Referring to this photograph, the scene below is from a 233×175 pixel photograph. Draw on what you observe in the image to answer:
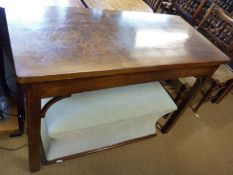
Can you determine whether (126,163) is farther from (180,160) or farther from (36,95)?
(36,95)

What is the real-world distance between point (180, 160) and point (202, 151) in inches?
9.3

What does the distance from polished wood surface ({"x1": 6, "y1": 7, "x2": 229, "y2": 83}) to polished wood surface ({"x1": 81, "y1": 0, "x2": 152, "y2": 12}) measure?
49cm

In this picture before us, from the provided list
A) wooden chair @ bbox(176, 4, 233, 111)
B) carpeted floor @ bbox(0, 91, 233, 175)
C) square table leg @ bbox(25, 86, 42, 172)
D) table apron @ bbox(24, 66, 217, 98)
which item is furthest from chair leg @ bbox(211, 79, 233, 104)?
square table leg @ bbox(25, 86, 42, 172)

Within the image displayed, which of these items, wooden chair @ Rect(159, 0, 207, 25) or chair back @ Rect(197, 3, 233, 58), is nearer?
chair back @ Rect(197, 3, 233, 58)

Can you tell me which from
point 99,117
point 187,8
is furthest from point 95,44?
point 187,8

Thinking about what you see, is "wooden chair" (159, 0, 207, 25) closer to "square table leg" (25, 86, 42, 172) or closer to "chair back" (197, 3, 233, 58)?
"chair back" (197, 3, 233, 58)

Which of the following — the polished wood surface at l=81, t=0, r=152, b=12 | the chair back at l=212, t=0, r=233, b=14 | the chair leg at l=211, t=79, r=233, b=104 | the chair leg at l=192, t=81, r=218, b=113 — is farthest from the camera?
the chair back at l=212, t=0, r=233, b=14

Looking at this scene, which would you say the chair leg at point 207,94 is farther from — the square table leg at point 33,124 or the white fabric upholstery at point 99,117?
the square table leg at point 33,124

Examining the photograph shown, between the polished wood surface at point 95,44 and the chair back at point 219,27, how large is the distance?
56 cm

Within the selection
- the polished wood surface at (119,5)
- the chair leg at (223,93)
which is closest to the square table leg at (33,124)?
the polished wood surface at (119,5)

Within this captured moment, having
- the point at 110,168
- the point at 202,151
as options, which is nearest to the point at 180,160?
the point at 202,151

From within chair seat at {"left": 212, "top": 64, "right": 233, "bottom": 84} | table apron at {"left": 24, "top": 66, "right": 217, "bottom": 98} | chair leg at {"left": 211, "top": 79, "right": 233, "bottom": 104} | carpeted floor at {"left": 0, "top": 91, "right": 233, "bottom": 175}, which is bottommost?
carpeted floor at {"left": 0, "top": 91, "right": 233, "bottom": 175}

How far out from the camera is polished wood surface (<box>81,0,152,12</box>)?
1.66 metres

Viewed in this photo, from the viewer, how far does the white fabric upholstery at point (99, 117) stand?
1.09 metres
